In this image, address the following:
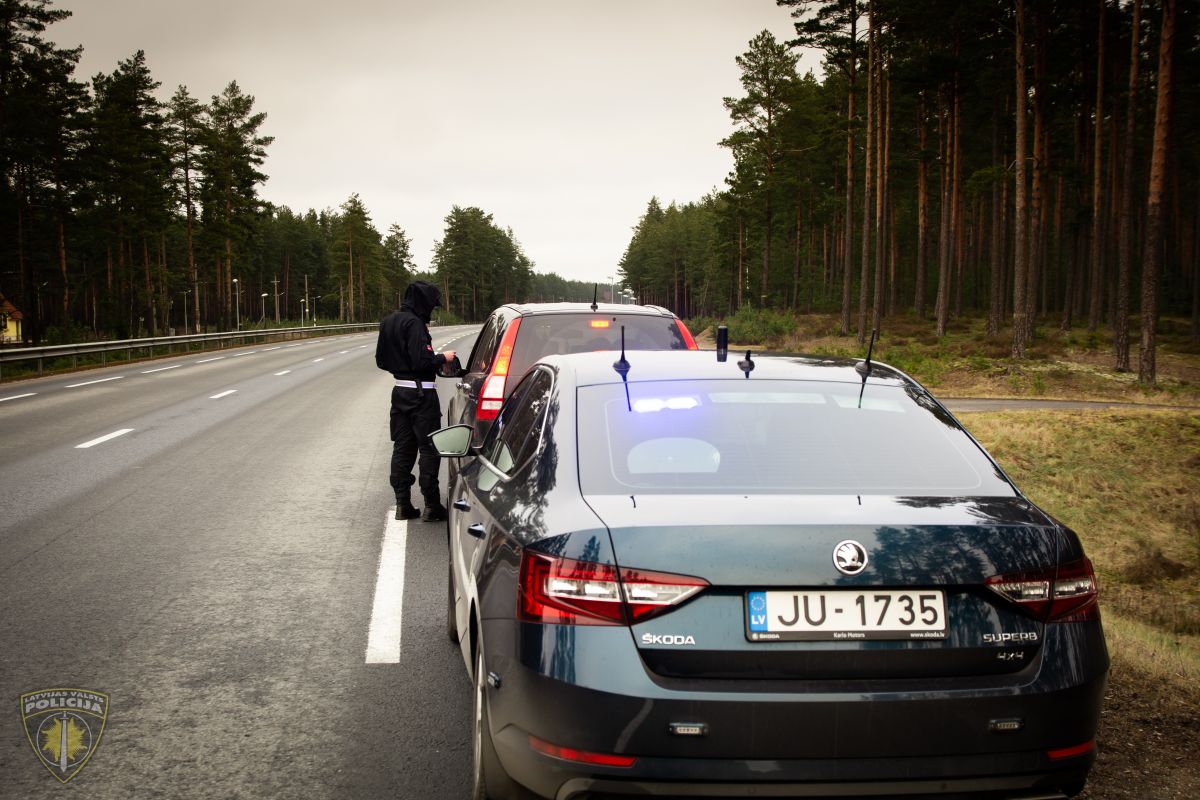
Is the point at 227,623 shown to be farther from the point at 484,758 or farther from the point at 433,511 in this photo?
the point at 484,758

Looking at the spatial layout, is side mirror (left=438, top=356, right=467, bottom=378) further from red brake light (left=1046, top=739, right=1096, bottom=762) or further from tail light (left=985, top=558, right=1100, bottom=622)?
red brake light (left=1046, top=739, right=1096, bottom=762)

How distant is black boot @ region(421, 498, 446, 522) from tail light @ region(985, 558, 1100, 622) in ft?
21.3

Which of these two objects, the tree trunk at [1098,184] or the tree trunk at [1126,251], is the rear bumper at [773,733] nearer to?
the tree trunk at [1126,251]

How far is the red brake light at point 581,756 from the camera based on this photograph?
2471 mm

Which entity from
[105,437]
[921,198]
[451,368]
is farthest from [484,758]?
[921,198]

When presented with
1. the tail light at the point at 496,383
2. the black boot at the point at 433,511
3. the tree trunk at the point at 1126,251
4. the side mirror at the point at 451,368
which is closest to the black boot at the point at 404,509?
the black boot at the point at 433,511

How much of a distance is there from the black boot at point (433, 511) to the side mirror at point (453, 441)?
3780 millimetres

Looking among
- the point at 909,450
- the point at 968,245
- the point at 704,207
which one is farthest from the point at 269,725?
the point at 704,207

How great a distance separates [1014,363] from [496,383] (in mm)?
23430

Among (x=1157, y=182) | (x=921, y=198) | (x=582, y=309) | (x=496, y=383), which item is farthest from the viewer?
(x=921, y=198)

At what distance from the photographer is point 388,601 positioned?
6.08 m

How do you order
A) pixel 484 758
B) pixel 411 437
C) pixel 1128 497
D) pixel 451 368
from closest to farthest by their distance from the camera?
pixel 484 758 → pixel 451 368 → pixel 411 437 → pixel 1128 497

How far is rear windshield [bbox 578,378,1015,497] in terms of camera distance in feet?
9.78

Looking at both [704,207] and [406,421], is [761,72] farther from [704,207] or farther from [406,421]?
Answer: [704,207]
